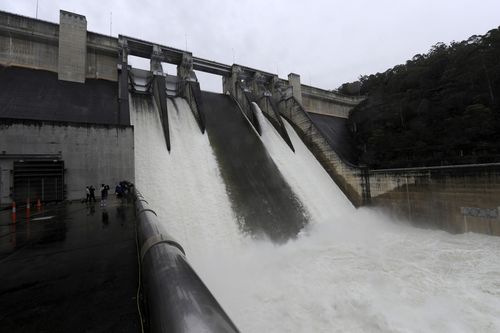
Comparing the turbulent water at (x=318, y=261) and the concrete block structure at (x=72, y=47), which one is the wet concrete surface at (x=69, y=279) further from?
the concrete block structure at (x=72, y=47)

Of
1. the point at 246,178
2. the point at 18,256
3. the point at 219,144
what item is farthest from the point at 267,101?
the point at 18,256

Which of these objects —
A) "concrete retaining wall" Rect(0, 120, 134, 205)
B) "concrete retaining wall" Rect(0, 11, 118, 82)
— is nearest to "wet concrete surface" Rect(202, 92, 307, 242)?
"concrete retaining wall" Rect(0, 120, 134, 205)

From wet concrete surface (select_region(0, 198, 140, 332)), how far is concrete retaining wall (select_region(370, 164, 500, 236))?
1292cm

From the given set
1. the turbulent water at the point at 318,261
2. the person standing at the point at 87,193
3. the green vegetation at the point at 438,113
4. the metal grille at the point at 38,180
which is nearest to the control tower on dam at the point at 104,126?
the metal grille at the point at 38,180

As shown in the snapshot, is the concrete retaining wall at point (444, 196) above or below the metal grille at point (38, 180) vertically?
below

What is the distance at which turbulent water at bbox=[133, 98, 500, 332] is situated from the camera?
537 cm

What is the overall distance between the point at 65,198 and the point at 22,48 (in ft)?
31.0

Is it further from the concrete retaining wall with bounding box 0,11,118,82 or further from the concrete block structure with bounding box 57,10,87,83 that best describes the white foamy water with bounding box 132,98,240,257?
the concrete retaining wall with bounding box 0,11,118,82

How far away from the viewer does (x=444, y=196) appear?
1118cm

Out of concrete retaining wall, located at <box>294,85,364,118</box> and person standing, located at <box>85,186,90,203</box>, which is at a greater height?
concrete retaining wall, located at <box>294,85,364,118</box>

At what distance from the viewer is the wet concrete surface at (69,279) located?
167cm

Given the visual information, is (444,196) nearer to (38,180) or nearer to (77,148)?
(77,148)

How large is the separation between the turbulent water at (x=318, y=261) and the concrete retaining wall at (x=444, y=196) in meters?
0.59

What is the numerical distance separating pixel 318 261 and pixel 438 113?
18.9 m
